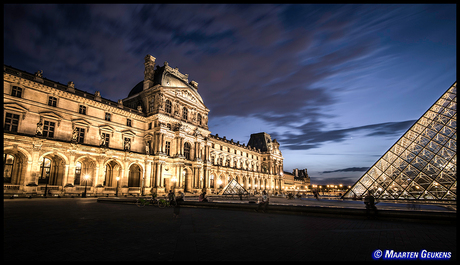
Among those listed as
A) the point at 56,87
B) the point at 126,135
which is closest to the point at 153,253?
the point at 56,87

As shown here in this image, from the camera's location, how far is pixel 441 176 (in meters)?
25.7

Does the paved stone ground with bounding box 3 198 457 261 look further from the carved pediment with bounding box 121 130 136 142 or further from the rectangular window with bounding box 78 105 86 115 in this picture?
the carved pediment with bounding box 121 130 136 142

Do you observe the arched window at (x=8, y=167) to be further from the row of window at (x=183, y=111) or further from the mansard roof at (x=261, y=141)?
the mansard roof at (x=261, y=141)

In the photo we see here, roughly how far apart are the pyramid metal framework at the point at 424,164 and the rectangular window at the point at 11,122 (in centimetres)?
4206

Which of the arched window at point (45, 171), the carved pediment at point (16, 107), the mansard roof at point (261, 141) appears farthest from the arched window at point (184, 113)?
the mansard roof at point (261, 141)

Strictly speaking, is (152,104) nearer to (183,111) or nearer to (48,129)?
(183,111)

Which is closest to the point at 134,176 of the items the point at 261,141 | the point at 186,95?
the point at 186,95

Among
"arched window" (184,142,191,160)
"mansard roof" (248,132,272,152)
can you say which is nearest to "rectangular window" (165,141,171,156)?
"arched window" (184,142,191,160)

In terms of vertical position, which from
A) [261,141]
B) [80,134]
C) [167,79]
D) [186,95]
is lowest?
[80,134]

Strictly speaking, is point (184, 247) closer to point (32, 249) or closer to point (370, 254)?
point (32, 249)

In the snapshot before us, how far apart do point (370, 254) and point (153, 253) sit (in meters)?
5.04

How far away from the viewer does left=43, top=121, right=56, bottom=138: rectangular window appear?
3184 centimetres

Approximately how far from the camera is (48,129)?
32188 millimetres

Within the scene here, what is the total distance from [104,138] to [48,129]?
276 inches
